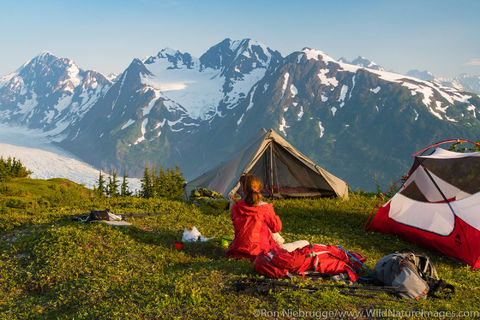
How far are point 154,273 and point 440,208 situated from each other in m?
9.48

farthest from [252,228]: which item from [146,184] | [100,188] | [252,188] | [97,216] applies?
[100,188]

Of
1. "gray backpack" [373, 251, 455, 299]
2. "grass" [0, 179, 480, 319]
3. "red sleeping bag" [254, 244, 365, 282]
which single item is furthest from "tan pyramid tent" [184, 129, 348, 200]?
"gray backpack" [373, 251, 455, 299]

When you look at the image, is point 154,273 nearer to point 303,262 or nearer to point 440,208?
point 303,262

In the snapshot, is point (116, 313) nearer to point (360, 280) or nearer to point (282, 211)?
point (360, 280)

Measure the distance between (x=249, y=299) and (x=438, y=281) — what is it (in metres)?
4.33

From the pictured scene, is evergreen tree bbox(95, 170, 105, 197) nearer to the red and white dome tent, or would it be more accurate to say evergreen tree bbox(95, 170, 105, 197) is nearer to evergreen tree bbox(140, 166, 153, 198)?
evergreen tree bbox(140, 166, 153, 198)

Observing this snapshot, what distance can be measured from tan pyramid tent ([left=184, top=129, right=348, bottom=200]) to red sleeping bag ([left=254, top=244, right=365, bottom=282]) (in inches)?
392

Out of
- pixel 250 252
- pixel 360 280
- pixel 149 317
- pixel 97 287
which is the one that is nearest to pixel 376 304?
pixel 360 280

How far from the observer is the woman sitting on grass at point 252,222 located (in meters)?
8.30

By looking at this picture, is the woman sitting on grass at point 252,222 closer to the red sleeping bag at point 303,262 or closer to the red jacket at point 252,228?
the red jacket at point 252,228

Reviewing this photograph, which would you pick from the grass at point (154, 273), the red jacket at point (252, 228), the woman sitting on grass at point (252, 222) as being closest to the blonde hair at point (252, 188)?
the woman sitting on grass at point (252, 222)

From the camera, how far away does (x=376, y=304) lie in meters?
6.30

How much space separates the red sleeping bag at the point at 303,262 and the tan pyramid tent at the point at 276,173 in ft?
32.7

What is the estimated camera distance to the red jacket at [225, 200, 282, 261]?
27.6 ft
